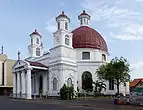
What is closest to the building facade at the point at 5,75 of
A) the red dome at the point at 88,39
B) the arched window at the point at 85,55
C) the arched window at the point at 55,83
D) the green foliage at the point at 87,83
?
the red dome at the point at 88,39

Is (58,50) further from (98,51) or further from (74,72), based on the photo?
(98,51)

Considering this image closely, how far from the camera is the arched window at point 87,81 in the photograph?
5669 centimetres

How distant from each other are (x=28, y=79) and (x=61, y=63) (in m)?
7.11

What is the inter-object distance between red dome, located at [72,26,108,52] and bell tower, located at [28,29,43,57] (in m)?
9.68

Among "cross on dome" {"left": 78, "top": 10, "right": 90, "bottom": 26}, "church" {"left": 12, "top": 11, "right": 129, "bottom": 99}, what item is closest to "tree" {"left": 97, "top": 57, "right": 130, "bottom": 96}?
"church" {"left": 12, "top": 11, "right": 129, "bottom": 99}

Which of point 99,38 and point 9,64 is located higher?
point 99,38

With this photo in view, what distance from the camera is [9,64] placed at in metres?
83.2

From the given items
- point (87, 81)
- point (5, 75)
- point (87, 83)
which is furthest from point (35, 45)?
point (5, 75)

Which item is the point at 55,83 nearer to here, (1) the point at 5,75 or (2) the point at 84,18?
(2) the point at 84,18

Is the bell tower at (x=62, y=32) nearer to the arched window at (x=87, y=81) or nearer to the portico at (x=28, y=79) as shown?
the portico at (x=28, y=79)

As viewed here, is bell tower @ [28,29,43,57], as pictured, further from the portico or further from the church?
the portico

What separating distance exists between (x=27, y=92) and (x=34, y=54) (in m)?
16.2

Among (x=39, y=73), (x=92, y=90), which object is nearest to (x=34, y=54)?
(x=39, y=73)

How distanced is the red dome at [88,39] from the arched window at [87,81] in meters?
6.39
